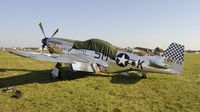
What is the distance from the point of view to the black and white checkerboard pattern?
11719 mm

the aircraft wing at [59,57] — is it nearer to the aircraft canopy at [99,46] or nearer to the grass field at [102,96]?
the aircraft canopy at [99,46]

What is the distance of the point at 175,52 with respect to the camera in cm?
1178

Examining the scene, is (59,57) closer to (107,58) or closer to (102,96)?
(107,58)

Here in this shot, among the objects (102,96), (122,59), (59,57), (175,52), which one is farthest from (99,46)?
(102,96)

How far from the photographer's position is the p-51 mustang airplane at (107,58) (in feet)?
37.9

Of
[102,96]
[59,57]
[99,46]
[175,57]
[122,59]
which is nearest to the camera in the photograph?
[102,96]

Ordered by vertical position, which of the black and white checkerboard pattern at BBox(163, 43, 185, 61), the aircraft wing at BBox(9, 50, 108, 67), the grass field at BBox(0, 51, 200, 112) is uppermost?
the black and white checkerboard pattern at BBox(163, 43, 185, 61)

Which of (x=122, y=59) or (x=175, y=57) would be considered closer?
(x=175, y=57)

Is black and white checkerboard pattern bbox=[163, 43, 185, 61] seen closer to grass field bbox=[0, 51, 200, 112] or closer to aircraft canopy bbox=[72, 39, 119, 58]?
grass field bbox=[0, 51, 200, 112]

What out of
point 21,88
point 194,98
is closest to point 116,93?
point 194,98

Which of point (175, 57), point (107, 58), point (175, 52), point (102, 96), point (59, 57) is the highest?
point (175, 52)

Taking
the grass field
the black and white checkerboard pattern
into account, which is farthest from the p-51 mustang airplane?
the grass field

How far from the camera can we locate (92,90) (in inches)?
375

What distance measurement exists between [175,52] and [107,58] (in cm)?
365
